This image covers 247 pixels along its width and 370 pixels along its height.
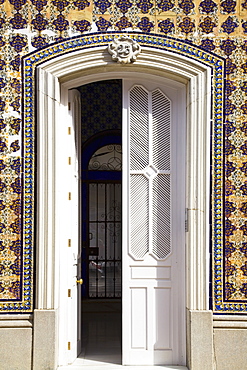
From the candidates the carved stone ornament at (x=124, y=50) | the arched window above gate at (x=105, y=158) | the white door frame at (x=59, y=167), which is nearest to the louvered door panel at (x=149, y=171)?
the white door frame at (x=59, y=167)

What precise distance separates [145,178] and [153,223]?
51 centimetres

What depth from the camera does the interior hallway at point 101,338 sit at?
6.18m

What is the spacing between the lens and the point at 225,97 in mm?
6086

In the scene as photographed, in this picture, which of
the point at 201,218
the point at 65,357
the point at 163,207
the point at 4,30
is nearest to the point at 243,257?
the point at 201,218

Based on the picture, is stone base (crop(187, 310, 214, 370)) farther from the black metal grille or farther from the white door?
the black metal grille

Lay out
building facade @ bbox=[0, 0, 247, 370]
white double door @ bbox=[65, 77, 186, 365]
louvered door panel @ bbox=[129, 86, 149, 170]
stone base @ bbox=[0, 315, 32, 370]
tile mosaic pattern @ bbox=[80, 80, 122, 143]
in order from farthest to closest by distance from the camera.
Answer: tile mosaic pattern @ bbox=[80, 80, 122, 143]
louvered door panel @ bbox=[129, 86, 149, 170]
white double door @ bbox=[65, 77, 186, 365]
building facade @ bbox=[0, 0, 247, 370]
stone base @ bbox=[0, 315, 32, 370]

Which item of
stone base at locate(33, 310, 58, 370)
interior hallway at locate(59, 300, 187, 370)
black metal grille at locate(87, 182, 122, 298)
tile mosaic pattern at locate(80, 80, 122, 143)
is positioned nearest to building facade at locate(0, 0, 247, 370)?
stone base at locate(33, 310, 58, 370)

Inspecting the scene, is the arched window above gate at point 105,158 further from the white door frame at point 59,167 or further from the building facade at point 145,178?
the white door frame at point 59,167

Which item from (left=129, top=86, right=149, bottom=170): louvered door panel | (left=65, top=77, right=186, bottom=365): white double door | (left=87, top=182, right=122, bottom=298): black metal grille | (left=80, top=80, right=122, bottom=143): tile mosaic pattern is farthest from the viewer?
(left=87, top=182, right=122, bottom=298): black metal grille

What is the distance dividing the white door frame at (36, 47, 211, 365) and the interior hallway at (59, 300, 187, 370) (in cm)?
42

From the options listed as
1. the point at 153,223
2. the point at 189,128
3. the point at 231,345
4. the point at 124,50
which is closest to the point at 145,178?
the point at 153,223

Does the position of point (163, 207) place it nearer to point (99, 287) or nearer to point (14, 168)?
point (14, 168)

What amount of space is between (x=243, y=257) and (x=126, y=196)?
1.42 metres

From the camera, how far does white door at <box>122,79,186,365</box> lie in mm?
6156
